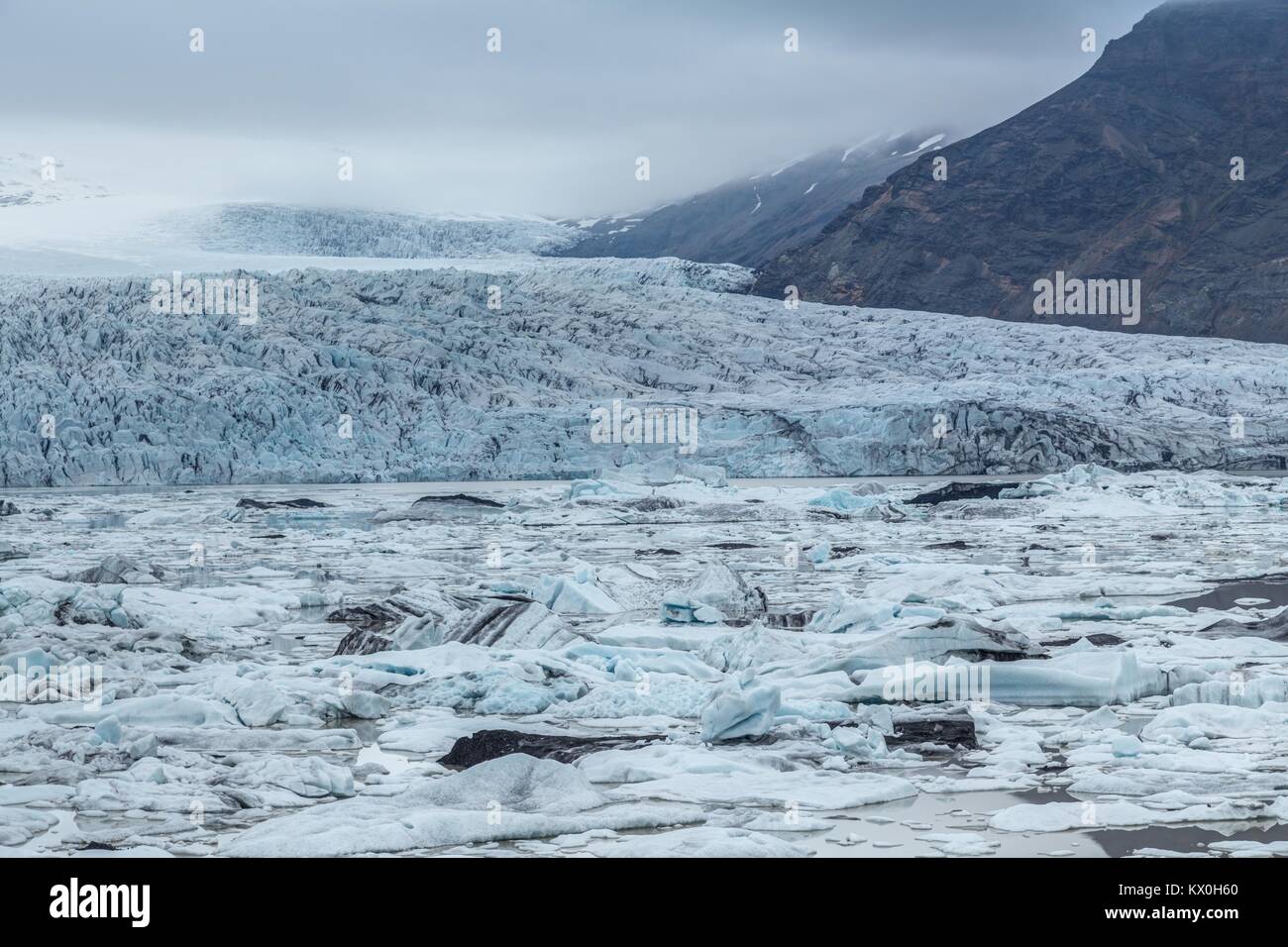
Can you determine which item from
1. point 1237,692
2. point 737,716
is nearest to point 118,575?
point 737,716

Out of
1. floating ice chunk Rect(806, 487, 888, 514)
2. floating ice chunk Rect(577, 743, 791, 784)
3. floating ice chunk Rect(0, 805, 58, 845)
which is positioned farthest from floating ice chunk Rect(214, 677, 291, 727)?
floating ice chunk Rect(806, 487, 888, 514)

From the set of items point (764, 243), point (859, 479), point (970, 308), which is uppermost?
point (764, 243)

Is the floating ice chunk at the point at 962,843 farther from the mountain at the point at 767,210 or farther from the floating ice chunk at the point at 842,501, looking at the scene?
the mountain at the point at 767,210

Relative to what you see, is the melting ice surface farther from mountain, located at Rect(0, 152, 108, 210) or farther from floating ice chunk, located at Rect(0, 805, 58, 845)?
mountain, located at Rect(0, 152, 108, 210)

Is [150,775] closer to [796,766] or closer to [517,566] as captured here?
[796,766]

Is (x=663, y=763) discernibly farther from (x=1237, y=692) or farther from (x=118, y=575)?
(x=118, y=575)

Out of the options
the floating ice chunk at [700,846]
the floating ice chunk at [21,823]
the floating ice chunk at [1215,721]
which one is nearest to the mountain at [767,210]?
the floating ice chunk at [1215,721]
